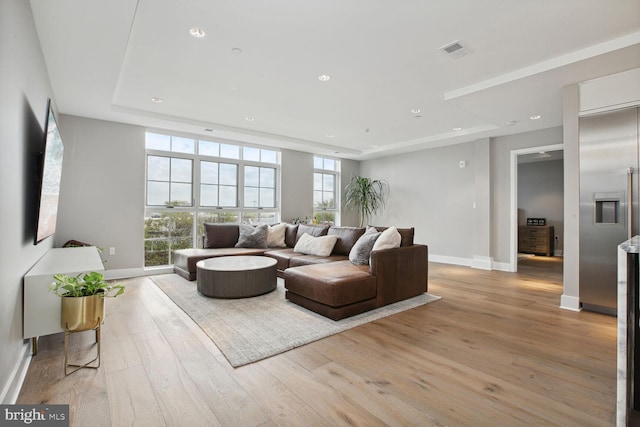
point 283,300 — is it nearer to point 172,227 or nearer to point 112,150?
point 172,227

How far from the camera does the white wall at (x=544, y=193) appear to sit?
26.8ft

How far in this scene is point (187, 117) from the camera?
5059 mm

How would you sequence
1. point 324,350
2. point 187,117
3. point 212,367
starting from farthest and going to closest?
point 187,117, point 324,350, point 212,367

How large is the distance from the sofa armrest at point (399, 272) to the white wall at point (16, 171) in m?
2.90

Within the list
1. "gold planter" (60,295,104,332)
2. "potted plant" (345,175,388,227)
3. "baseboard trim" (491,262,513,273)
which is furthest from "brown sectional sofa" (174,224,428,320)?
"potted plant" (345,175,388,227)

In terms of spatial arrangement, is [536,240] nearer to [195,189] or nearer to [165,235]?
[195,189]

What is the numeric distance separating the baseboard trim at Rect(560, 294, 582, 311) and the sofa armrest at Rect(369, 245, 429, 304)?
1.53 m

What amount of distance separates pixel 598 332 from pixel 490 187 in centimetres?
370

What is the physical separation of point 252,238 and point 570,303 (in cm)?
469

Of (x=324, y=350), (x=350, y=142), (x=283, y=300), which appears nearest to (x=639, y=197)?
(x=324, y=350)

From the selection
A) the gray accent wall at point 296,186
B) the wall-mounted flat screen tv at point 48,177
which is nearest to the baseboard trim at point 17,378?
the wall-mounted flat screen tv at point 48,177

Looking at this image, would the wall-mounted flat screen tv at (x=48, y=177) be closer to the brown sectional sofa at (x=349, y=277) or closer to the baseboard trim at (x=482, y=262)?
the brown sectional sofa at (x=349, y=277)

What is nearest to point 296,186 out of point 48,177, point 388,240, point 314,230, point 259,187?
point 259,187

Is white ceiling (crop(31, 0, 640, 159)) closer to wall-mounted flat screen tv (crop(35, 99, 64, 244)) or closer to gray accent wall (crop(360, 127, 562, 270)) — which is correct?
wall-mounted flat screen tv (crop(35, 99, 64, 244))
